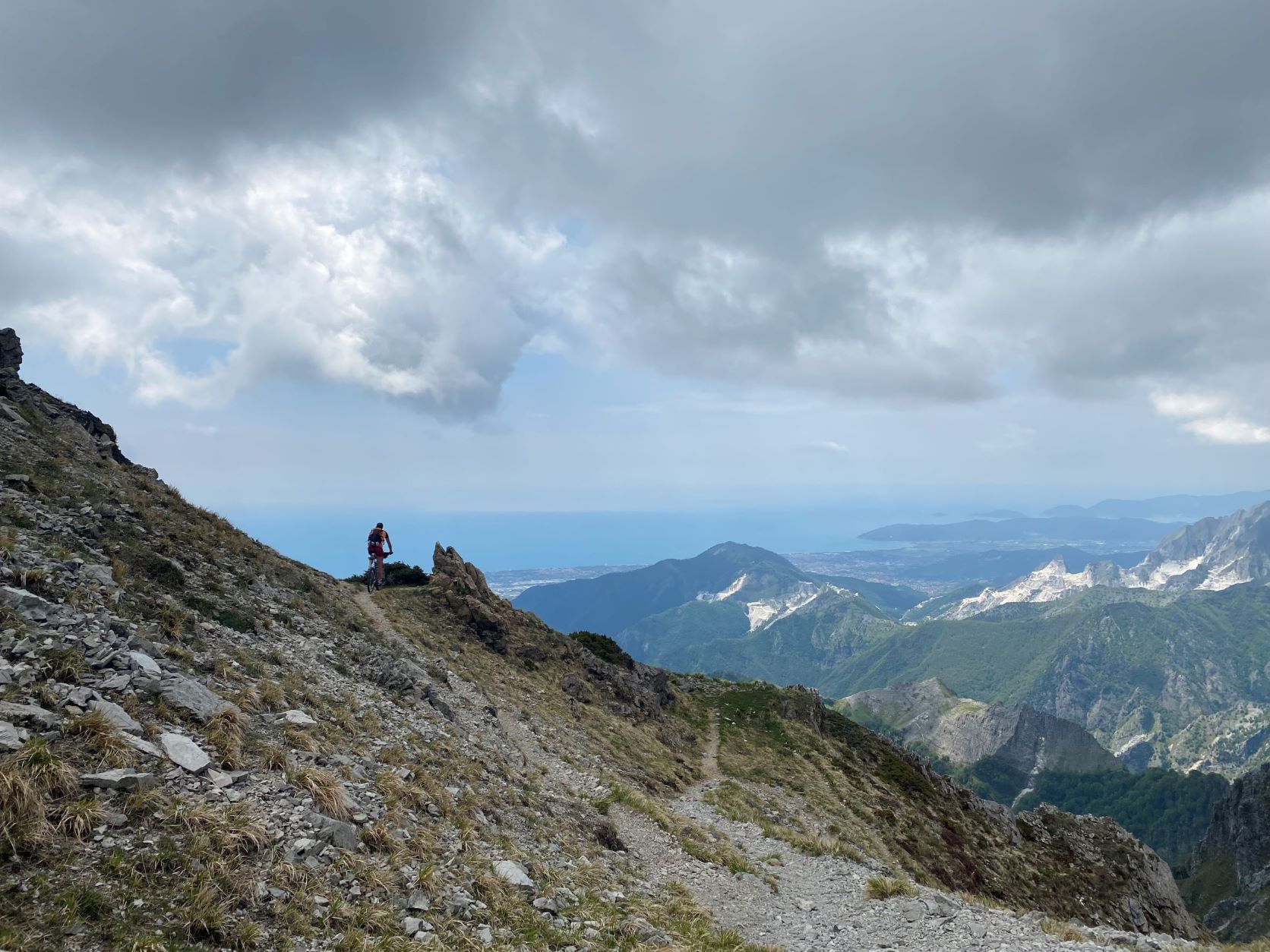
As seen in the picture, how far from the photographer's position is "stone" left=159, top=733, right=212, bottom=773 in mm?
12141

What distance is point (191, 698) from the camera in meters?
14.5

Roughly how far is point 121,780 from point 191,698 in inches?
161

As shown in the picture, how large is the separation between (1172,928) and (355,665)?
73.5 meters

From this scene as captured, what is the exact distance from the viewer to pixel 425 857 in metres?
13.3

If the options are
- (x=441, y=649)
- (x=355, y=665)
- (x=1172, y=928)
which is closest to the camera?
(x=355, y=665)

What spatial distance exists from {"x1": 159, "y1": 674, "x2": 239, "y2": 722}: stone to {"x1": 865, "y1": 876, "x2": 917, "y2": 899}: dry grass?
63.8ft

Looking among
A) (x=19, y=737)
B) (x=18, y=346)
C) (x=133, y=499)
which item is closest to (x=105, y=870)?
(x=19, y=737)

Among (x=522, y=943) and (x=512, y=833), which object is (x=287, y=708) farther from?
(x=522, y=943)

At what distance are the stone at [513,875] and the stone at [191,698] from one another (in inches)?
292

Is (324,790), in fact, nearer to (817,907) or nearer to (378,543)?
(817,907)

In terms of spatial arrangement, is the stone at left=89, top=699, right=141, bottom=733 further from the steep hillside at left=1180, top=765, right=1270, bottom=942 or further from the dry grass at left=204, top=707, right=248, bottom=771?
the steep hillside at left=1180, top=765, right=1270, bottom=942

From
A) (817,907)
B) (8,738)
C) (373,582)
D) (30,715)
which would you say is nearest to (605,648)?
(373,582)

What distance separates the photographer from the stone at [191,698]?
14.1 meters

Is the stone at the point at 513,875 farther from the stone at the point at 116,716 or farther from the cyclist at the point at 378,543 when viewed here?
the cyclist at the point at 378,543
